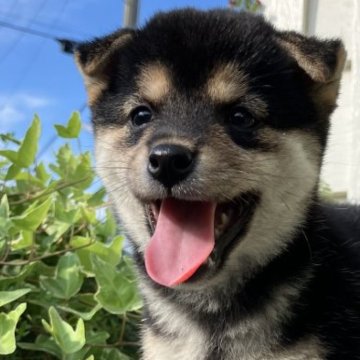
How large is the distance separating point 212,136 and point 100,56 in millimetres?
669

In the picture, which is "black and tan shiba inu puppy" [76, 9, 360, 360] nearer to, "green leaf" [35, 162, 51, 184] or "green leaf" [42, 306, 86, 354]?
"green leaf" [42, 306, 86, 354]

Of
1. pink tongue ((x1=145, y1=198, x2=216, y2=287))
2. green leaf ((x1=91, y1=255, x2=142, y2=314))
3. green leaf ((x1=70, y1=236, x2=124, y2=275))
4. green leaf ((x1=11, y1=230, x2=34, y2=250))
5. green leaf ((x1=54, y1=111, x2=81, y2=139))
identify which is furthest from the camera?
green leaf ((x1=54, y1=111, x2=81, y2=139))

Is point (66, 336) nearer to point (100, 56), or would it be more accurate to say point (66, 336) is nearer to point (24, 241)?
point (24, 241)

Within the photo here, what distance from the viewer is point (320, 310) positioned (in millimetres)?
2574

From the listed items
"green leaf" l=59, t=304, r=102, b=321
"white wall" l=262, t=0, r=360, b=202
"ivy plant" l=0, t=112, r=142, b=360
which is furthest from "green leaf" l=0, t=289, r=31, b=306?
"white wall" l=262, t=0, r=360, b=202

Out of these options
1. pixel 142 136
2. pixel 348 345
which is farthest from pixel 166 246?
pixel 348 345

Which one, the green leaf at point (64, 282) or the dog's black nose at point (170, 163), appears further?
the green leaf at point (64, 282)

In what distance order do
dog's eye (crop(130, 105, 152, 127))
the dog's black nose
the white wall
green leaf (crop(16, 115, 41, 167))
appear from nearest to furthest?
1. the dog's black nose
2. dog's eye (crop(130, 105, 152, 127))
3. green leaf (crop(16, 115, 41, 167))
4. the white wall

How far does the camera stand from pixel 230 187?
2.50m

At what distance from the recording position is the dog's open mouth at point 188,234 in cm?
247

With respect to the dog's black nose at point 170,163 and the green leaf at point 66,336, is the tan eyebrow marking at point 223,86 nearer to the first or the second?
the dog's black nose at point 170,163

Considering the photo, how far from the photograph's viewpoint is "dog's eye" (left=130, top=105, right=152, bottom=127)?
9.06 feet

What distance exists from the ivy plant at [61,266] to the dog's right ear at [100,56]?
0.41 m

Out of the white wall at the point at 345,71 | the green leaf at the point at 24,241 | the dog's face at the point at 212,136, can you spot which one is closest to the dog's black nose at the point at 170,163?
the dog's face at the point at 212,136
